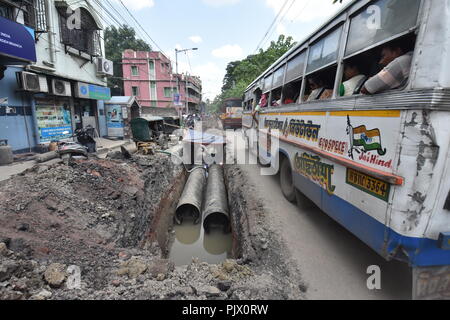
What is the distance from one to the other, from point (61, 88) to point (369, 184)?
484 inches

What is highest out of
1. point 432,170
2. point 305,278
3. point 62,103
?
point 62,103

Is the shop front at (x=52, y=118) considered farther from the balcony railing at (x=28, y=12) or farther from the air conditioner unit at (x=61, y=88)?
the balcony railing at (x=28, y=12)

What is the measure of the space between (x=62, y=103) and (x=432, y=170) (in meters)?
13.4

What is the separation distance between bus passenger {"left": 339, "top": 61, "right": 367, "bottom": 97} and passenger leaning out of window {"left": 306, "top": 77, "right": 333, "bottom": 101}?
0.35 meters

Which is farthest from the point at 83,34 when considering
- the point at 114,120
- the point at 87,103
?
the point at 114,120

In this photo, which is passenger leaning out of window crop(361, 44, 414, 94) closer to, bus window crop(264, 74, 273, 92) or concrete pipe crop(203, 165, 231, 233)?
bus window crop(264, 74, 273, 92)

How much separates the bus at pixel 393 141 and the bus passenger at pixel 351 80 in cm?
5

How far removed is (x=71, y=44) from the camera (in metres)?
10.5

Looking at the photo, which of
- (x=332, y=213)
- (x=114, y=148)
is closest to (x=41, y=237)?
(x=332, y=213)

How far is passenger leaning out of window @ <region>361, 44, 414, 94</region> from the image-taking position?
1.92 metres

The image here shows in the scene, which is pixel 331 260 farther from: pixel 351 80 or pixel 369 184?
pixel 351 80

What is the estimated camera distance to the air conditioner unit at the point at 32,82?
8008 mm
